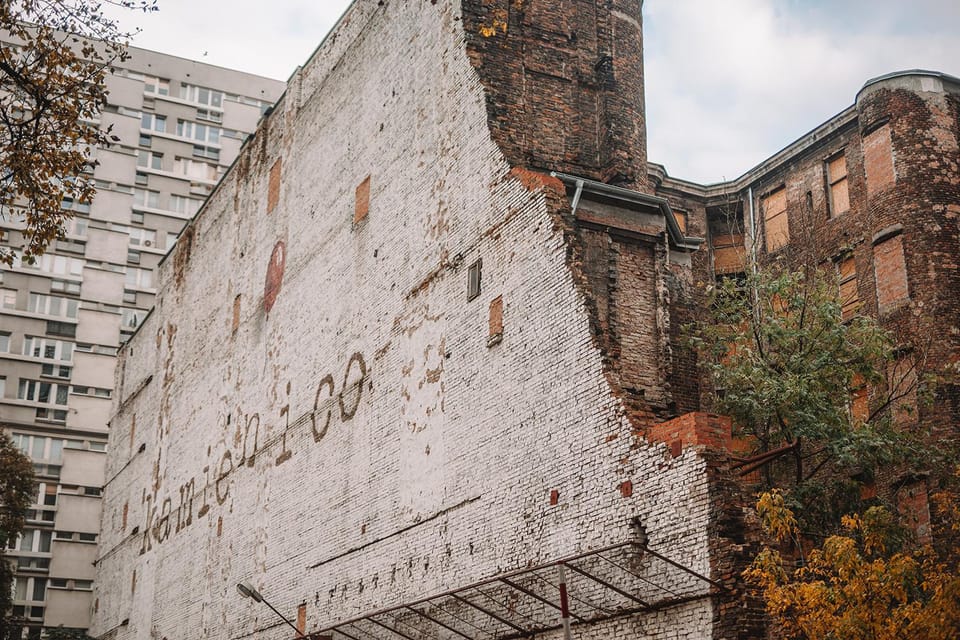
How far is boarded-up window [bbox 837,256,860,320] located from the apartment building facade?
32.4 m

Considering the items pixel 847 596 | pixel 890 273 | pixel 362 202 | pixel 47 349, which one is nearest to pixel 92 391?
pixel 47 349

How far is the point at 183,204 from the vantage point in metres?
56.7

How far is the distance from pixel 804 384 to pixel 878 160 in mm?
12549

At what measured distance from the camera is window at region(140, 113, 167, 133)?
187ft

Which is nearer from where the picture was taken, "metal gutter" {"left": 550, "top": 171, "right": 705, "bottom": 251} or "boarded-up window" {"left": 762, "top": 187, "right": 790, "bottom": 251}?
"metal gutter" {"left": 550, "top": 171, "right": 705, "bottom": 251}

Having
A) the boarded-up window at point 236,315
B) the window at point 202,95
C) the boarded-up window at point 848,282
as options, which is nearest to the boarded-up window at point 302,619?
the boarded-up window at point 236,315

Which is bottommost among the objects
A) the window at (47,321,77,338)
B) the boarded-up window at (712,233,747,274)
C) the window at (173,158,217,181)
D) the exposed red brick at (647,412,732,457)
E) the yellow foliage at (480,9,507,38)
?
the exposed red brick at (647,412,732,457)

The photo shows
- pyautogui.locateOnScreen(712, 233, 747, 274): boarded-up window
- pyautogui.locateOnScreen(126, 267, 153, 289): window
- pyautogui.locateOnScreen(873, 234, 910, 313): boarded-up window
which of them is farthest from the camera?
pyautogui.locateOnScreen(126, 267, 153, 289): window

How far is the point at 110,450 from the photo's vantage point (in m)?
40.3

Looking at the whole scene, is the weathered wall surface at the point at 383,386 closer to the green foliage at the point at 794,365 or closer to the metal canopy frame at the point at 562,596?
the metal canopy frame at the point at 562,596

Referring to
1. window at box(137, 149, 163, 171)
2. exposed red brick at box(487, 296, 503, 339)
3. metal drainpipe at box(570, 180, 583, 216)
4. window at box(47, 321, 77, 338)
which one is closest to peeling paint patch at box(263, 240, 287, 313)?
exposed red brick at box(487, 296, 503, 339)

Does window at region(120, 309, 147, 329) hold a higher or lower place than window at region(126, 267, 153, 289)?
lower

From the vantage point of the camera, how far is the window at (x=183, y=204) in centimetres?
5650

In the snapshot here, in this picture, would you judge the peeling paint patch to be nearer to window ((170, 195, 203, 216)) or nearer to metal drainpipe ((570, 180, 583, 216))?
metal drainpipe ((570, 180, 583, 216))
